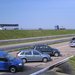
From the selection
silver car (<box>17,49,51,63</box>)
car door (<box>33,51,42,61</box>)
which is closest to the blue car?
silver car (<box>17,49,51,63</box>)

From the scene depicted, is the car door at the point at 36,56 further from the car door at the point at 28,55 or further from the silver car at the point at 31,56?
the car door at the point at 28,55

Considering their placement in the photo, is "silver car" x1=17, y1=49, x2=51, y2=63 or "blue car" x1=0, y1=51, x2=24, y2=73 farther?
"silver car" x1=17, y1=49, x2=51, y2=63

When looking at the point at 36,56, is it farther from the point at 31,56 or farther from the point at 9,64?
the point at 9,64

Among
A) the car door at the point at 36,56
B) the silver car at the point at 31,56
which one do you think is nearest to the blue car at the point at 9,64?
the silver car at the point at 31,56

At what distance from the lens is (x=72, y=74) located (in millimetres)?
9891

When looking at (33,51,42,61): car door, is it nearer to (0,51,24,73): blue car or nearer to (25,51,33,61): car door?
(25,51,33,61): car door

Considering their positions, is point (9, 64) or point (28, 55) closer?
point (9, 64)

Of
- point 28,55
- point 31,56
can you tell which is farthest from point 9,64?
point 31,56

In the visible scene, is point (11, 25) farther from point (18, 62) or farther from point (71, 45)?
point (18, 62)

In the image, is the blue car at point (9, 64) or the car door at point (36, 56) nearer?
the blue car at point (9, 64)

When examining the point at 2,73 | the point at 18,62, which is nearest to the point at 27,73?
the point at 18,62

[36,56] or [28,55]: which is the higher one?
[28,55]

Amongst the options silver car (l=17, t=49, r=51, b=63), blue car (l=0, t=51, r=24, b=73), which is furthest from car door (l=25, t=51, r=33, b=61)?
blue car (l=0, t=51, r=24, b=73)

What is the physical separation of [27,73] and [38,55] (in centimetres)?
382
